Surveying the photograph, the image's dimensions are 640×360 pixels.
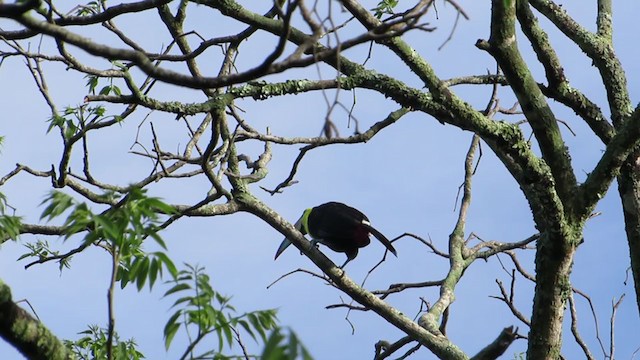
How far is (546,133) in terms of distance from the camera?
14.2 feet

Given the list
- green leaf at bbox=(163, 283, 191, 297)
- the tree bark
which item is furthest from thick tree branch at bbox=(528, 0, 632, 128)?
green leaf at bbox=(163, 283, 191, 297)

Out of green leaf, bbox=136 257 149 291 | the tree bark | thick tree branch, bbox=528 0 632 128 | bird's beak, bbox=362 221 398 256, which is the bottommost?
green leaf, bbox=136 257 149 291

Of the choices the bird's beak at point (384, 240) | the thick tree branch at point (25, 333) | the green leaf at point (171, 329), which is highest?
the bird's beak at point (384, 240)

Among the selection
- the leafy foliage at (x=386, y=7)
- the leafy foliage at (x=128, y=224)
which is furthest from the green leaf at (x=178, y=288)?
the leafy foliage at (x=386, y=7)

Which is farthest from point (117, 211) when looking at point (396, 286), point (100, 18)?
point (396, 286)

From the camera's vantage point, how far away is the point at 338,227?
5930 mm

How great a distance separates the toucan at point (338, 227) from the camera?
19.2 ft

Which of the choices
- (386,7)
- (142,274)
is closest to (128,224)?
(142,274)

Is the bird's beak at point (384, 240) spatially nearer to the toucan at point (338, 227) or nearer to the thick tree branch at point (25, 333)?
the toucan at point (338, 227)

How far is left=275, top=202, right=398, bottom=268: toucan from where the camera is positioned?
5853 mm

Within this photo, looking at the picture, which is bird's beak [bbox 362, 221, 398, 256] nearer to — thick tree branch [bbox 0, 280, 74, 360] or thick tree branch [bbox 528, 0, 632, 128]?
thick tree branch [bbox 528, 0, 632, 128]

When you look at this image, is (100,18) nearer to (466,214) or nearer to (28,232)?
(28,232)

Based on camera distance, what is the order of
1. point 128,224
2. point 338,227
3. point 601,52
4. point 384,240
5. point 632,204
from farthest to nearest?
point 338,227 < point 384,240 < point 601,52 < point 632,204 < point 128,224

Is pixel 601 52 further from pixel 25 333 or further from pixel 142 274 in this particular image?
pixel 25 333
